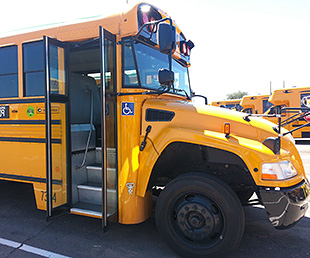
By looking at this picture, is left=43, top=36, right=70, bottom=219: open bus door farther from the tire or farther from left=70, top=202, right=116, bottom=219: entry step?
the tire

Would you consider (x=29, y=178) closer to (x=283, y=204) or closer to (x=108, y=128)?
(x=108, y=128)

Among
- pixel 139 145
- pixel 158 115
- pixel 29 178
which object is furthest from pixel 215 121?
pixel 29 178

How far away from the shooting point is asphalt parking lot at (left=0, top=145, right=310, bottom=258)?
9.30 ft

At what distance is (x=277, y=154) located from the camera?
2463mm

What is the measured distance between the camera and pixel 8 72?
369cm

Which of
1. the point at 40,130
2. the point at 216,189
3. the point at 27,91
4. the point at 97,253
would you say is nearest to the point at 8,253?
the point at 97,253

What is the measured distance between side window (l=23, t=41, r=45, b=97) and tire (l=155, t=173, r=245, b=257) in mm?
2192

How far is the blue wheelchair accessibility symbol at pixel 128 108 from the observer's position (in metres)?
2.98

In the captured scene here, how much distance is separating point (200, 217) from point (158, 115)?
1.18 m

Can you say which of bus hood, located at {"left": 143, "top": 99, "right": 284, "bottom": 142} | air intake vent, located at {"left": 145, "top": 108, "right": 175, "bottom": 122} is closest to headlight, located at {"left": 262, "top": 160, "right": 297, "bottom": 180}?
bus hood, located at {"left": 143, "top": 99, "right": 284, "bottom": 142}

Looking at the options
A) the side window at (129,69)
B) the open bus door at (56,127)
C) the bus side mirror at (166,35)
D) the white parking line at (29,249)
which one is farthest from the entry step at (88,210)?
the bus side mirror at (166,35)

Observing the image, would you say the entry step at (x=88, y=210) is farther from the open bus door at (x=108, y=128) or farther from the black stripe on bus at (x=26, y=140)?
the black stripe on bus at (x=26, y=140)

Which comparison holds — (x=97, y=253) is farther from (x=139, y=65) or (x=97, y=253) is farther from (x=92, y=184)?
(x=139, y=65)

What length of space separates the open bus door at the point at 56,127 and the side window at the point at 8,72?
78 centimetres
